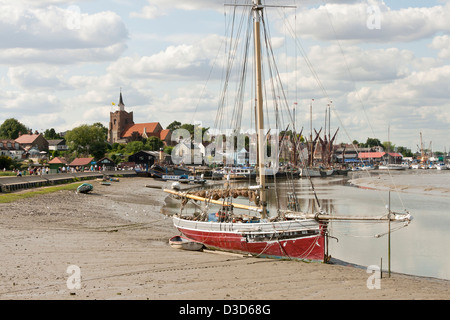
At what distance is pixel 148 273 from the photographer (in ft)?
65.2

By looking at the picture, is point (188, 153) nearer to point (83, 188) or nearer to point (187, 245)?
point (83, 188)

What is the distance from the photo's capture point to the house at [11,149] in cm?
14732

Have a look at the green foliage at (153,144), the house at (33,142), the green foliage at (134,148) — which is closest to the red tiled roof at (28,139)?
the house at (33,142)

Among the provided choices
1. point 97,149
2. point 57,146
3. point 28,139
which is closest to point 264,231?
point 97,149

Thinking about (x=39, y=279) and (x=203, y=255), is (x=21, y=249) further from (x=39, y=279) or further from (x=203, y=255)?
(x=203, y=255)

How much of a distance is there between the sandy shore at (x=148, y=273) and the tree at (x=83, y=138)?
11997cm

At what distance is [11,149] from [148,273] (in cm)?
A: 14728

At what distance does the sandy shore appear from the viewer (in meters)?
17.1

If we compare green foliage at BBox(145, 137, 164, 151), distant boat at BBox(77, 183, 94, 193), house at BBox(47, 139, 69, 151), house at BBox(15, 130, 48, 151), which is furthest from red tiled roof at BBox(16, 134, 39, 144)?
distant boat at BBox(77, 183, 94, 193)

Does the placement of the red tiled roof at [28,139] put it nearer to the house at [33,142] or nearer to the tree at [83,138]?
the house at [33,142]

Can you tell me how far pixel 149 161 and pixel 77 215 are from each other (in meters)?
104

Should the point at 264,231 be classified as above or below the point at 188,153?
below

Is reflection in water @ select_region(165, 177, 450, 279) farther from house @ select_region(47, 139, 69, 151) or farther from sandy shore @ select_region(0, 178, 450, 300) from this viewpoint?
house @ select_region(47, 139, 69, 151)

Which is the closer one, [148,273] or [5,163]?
[148,273]
